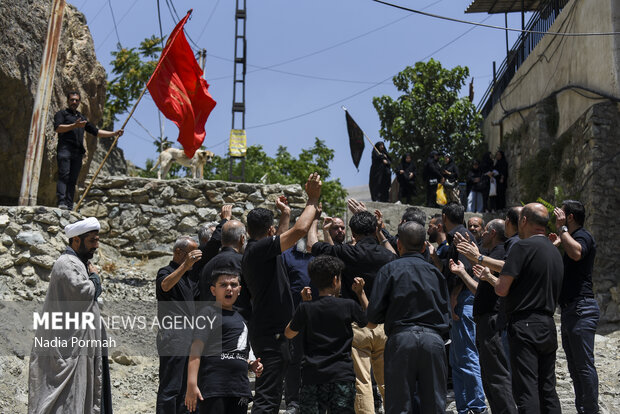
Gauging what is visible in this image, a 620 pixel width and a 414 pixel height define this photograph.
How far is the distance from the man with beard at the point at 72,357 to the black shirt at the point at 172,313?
0.70m

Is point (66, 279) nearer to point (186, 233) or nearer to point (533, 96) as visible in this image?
point (186, 233)

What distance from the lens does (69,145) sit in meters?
9.33

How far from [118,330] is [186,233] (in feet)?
11.9

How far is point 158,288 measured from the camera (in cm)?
570

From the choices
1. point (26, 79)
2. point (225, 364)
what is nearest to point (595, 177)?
point (26, 79)

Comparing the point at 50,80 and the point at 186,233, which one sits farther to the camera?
the point at 186,233

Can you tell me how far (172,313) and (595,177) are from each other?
9.14 meters

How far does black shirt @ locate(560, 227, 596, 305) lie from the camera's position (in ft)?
18.9

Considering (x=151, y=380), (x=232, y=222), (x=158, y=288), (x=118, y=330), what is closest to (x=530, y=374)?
(x=232, y=222)

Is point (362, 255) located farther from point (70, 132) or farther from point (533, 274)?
point (70, 132)

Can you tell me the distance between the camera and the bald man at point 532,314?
4719 millimetres

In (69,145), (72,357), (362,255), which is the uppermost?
(69,145)

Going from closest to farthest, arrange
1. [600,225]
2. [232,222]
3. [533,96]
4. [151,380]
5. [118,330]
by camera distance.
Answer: [232,222], [151,380], [118,330], [600,225], [533,96]

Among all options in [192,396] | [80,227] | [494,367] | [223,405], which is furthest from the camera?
[494,367]
